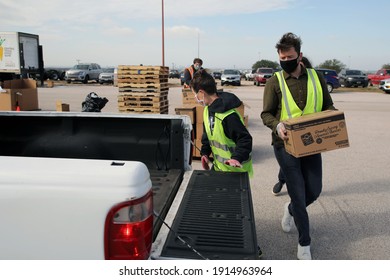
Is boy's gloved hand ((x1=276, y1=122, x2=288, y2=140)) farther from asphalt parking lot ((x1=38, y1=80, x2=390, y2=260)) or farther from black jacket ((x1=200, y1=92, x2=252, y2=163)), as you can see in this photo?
asphalt parking lot ((x1=38, y1=80, x2=390, y2=260))

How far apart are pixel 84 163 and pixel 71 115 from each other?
6.07 feet

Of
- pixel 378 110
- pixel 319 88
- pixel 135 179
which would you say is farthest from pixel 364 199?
pixel 378 110

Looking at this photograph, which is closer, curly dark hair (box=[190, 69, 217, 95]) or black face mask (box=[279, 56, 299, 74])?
black face mask (box=[279, 56, 299, 74])

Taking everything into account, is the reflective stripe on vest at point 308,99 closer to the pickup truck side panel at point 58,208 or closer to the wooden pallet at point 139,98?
the pickup truck side panel at point 58,208

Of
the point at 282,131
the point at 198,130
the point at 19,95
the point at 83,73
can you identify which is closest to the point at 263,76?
the point at 83,73

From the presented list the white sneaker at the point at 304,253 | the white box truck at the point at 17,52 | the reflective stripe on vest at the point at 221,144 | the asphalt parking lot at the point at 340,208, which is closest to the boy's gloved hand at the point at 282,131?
the reflective stripe on vest at the point at 221,144

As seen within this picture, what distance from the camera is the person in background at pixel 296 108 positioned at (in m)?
3.24

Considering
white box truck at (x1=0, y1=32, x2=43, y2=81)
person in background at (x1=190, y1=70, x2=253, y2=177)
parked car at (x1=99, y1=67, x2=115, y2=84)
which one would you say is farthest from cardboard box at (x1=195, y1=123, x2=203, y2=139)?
parked car at (x1=99, y1=67, x2=115, y2=84)

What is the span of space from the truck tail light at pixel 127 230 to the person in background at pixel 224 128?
1776 millimetres

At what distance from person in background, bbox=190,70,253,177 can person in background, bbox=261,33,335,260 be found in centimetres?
30

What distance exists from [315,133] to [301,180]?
0.52 metres

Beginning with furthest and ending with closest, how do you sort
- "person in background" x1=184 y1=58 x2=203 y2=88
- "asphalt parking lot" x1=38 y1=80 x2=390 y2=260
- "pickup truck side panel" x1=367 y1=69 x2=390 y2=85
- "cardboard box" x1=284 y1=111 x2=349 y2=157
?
"pickup truck side panel" x1=367 y1=69 x2=390 y2=85 → "person in background" x1=184 y1=58 x2=203 y2=88 → "asphalt parking lot" x1=38 y1=80 x2=390 y2=260 → "cardboard box" x1=284 y1=111 x2=349 y2=157

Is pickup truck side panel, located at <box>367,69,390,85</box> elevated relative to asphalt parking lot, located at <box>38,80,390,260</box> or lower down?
elevated

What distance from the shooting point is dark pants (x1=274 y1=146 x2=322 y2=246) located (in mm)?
3346
